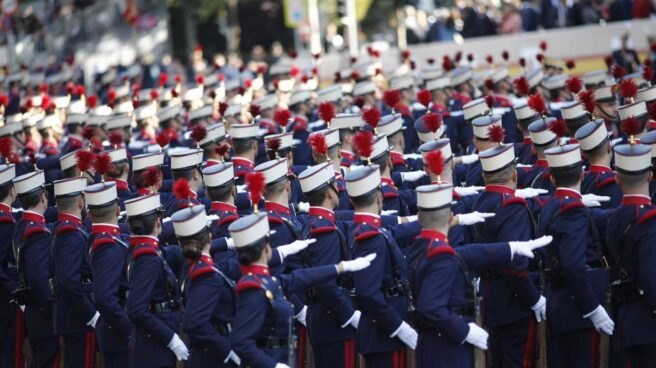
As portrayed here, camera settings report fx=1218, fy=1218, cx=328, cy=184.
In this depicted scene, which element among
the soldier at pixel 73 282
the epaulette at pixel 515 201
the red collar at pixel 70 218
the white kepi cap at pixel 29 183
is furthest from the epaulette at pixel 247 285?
the white kepi cap at pixel 29 183

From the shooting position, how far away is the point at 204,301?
23.4ft

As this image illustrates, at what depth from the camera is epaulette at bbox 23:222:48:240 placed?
945cm

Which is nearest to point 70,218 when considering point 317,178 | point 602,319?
point 317,178

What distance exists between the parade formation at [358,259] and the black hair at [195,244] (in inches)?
0.5

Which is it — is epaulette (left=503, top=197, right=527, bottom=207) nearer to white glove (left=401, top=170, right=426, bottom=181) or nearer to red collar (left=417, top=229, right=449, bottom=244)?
red collar (left=417, top=229, right=449, bottom=244)

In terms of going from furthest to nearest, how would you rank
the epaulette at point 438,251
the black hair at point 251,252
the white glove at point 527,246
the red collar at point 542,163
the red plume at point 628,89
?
the red plume at point 628,89
the red collar at point 542,163
the white glove at point 527,246
the epaulette at point 438,251
the black hair at point 251,252

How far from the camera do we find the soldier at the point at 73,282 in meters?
9.02

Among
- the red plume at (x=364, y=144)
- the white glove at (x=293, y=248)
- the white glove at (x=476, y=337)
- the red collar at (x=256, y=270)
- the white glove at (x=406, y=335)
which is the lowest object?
the white glove at (x=406, y=335)

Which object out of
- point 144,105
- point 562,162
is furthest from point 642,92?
point 144,105

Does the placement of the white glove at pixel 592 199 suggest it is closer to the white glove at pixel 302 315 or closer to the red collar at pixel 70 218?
the white glove at pixel 302 315

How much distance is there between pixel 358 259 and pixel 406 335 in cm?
60

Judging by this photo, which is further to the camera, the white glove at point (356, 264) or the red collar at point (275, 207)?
the red collar at point (275, 207)

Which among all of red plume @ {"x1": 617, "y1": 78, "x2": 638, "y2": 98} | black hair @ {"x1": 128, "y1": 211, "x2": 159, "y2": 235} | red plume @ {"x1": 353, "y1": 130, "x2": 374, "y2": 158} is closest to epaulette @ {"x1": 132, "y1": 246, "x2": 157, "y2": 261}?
black hair @ {"x1": 128, "y1": 211, "x2": 159, "y2": 235}

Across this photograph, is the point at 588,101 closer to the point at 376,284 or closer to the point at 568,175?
the point at 568,175
